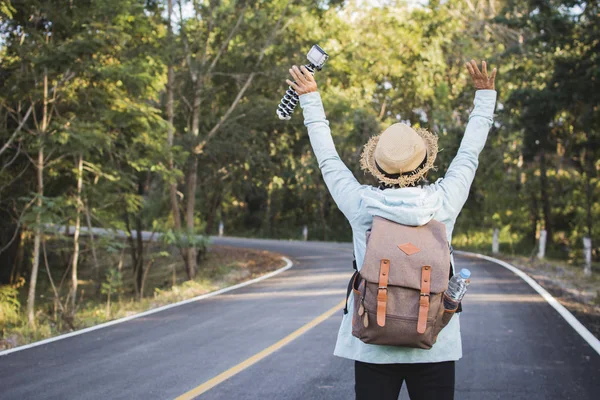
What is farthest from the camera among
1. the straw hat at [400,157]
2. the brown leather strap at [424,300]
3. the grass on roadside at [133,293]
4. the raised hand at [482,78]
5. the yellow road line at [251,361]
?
the grass on roadside at [133,293]

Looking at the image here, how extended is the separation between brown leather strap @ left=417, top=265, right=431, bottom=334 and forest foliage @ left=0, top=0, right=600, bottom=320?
1138 cm

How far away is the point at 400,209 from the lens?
2711 millimetres

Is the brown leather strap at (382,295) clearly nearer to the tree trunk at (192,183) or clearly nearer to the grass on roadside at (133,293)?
the grass on roadside at (133,293)

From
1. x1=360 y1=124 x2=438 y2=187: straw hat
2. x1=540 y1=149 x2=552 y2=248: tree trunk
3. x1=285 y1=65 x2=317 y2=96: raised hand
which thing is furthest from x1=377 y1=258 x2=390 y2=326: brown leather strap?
x1=540 y1=149 x2=552 y2=248: tree trunk

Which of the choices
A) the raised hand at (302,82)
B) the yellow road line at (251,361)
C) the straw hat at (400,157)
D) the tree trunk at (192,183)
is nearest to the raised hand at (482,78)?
the straw hat at (400,157)

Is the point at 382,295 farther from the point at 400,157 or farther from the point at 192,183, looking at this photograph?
the point at 192,183

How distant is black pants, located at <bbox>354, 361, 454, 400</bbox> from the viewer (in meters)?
2.84

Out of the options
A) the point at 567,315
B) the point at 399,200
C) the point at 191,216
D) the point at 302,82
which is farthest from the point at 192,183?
the point at 399,200

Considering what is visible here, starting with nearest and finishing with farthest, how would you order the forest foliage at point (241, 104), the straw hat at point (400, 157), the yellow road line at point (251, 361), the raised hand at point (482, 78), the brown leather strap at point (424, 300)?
the brown leather strap at point (424, 300)
the straw hat at point (400, 157)
the raised hand at point (482, 78)
the yellow road line at point (251, 361)
the forest foliage at point (241, 104)

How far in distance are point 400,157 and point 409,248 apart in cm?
44

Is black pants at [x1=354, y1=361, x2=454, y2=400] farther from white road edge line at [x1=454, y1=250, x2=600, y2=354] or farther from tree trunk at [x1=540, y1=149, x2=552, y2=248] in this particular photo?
tree trunk at [x1=540, y1=149, x2=552, y2=248]

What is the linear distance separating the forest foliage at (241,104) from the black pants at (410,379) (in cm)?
1115

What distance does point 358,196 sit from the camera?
2.91m

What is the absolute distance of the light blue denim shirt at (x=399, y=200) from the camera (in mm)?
2762
